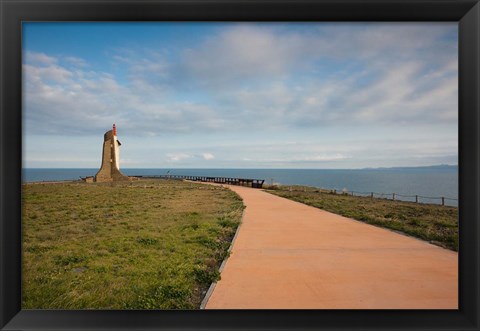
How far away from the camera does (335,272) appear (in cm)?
343

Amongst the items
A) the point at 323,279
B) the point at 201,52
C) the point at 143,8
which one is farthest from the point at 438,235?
the point at 143,8

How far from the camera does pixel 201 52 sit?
436cm

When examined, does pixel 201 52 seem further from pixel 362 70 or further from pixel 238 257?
pixel 238 257

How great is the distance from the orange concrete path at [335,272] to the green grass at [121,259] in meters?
0.45

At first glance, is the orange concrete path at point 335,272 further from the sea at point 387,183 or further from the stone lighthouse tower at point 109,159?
the stone lighthouse tower at point 109,159

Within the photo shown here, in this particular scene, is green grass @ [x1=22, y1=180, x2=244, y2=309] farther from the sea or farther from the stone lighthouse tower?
the stone lighthouse tower

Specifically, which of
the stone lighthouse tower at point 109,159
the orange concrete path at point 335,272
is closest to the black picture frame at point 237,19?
the orange concrete path at point 335,272

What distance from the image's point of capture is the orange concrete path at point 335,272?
2.78m

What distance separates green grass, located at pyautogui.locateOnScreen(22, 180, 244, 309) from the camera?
2.95 meters

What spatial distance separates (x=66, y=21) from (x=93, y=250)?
11.8ft

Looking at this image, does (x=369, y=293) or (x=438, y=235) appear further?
(x=438, y=235)

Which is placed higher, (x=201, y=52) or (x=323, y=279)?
(x=201, y=52)

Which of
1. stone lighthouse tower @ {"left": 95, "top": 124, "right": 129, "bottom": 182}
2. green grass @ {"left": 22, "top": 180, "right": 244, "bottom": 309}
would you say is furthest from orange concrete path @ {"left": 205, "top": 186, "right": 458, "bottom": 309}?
stone lighthouse tower @ {"left": 95, "top": 124, "right": 129, "bottom": 182}

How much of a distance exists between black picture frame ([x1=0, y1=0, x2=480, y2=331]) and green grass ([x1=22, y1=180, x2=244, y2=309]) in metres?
0.22
